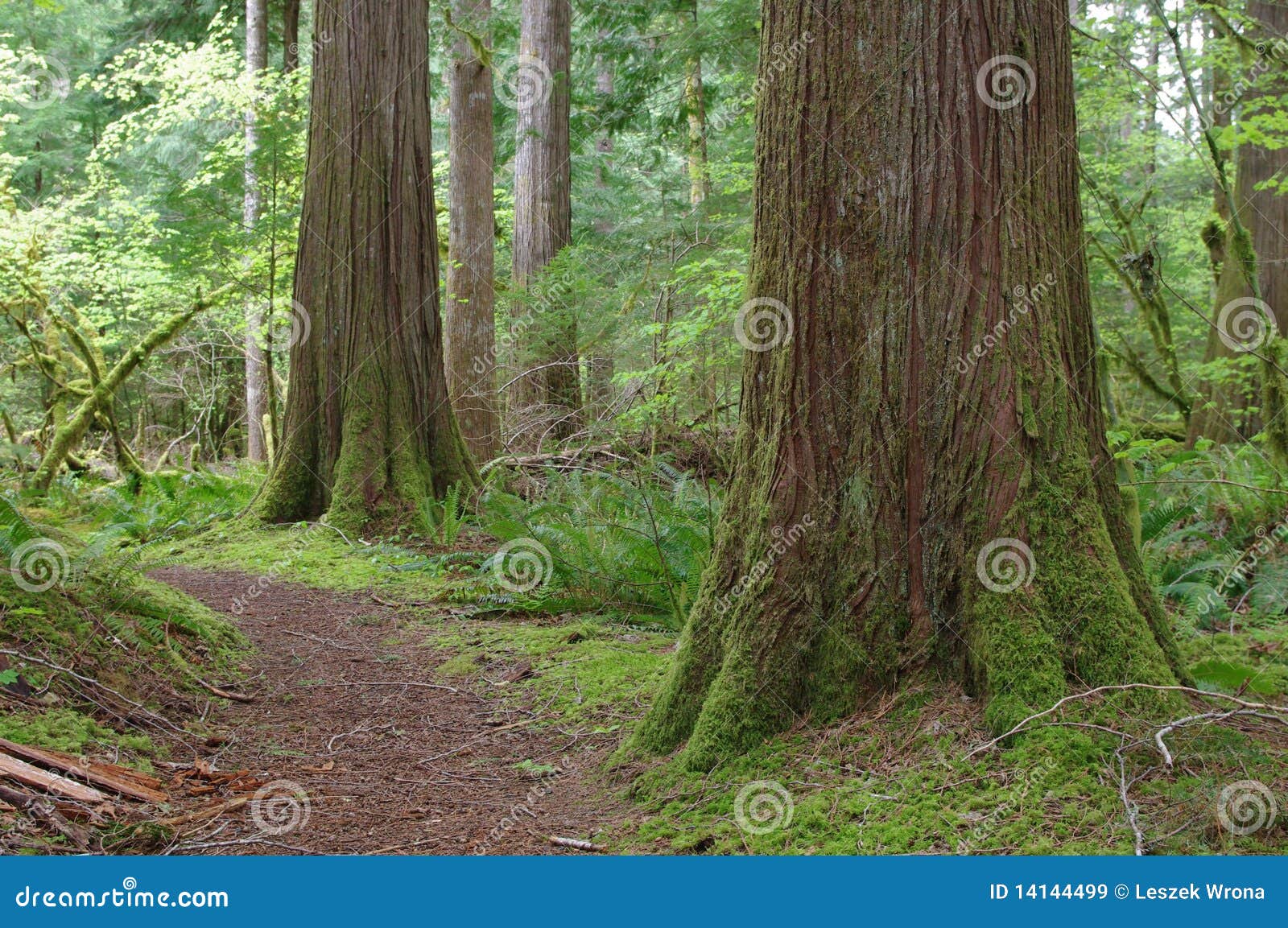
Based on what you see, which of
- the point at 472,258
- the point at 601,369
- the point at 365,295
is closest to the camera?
the point at 365,295

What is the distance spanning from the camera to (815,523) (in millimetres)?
2992

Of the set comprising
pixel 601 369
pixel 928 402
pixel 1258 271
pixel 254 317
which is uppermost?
pixel 254 317

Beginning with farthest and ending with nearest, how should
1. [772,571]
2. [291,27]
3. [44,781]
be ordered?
[291,27]
[772,571]
[44,781]

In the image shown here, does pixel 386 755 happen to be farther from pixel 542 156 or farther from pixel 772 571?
pixel 542 156

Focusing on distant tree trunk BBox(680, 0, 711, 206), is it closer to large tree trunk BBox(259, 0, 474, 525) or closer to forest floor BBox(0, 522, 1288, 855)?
large tree trunk BBox(259, 0, 474, 525)

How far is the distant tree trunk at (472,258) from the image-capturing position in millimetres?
10969

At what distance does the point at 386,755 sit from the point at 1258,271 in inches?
419

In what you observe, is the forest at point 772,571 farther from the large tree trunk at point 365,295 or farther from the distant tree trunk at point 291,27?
the distant tree trunk at point 291,27

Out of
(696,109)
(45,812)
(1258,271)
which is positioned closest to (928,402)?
(45,812)

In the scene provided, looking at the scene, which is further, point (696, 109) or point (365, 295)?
point (696, 109)

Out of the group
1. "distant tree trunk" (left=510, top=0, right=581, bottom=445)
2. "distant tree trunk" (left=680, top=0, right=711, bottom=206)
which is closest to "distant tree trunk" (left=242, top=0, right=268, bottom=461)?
"distant tree trunk" (left=510, top=0, right=581, bottom=445)

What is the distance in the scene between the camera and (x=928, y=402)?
290 centimetres

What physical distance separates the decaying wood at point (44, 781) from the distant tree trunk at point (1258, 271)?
9.85m

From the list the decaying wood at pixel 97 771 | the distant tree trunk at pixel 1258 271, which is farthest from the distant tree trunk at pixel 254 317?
the distant tree trunk at pixel 1258 271
